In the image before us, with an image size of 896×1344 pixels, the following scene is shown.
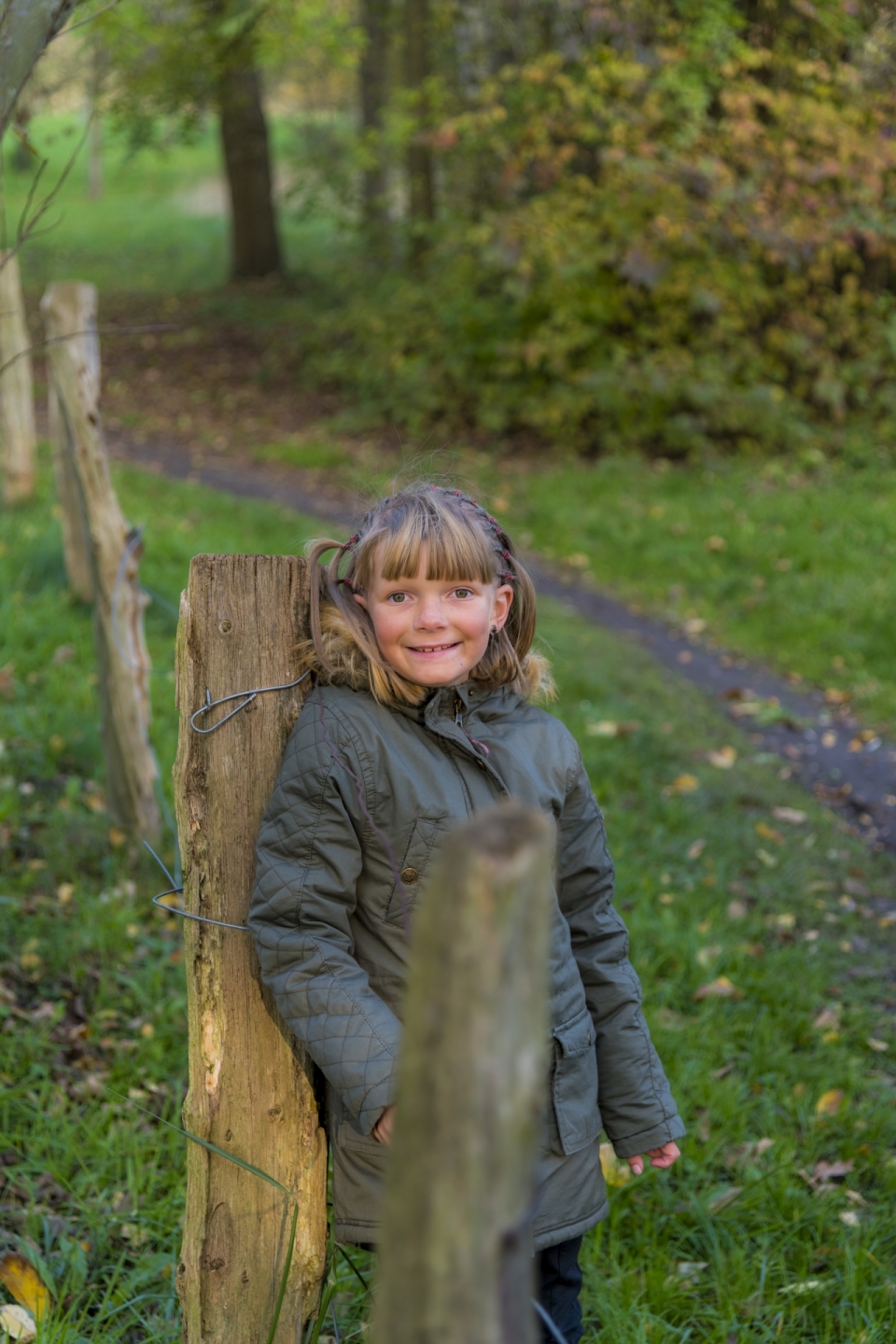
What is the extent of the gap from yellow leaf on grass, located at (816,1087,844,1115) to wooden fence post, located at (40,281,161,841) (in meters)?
2.34

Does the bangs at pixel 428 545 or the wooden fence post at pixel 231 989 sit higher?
the bangs at pixel 428 545

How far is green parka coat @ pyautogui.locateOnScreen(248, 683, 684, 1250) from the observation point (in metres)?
1.70

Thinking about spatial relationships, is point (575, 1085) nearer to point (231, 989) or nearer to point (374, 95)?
point (231, 989)

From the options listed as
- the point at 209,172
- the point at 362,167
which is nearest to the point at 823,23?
the point at 362,167

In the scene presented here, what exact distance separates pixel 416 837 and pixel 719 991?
7.32ft

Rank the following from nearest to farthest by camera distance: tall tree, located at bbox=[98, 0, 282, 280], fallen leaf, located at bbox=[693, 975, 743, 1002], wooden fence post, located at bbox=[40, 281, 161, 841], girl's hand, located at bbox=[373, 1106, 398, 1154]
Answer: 1. girl's hand, located at bbox=[373, 1106, 398, 1154]
2. fallen leaf, located at bbox=[693, 975, 743, 1002]
3. wooden fence post, located at bbox=[40, 281, 161, 841]
4. tall tree, located at bbox=[98, 0, 282, 280]

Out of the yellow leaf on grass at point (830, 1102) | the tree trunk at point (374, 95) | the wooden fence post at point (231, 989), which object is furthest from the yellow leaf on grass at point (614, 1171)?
the tree trunk at point (374, 95)

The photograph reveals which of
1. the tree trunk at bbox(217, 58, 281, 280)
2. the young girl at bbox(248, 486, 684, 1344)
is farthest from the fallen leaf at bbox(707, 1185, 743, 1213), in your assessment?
the tree trunk at bbox(217, 58, 281, 280)

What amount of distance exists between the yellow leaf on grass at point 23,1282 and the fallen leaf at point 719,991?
7.12ft

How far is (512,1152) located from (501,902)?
18 cm

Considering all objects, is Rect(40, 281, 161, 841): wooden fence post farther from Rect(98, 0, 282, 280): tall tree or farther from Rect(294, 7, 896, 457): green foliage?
Rect(98, 0, 282, 280): tall tree

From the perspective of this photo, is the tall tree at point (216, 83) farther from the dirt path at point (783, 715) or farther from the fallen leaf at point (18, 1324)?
the fallen leaf at point (18, 1324)

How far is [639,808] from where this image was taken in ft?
16.1

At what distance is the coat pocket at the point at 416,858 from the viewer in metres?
1.81
